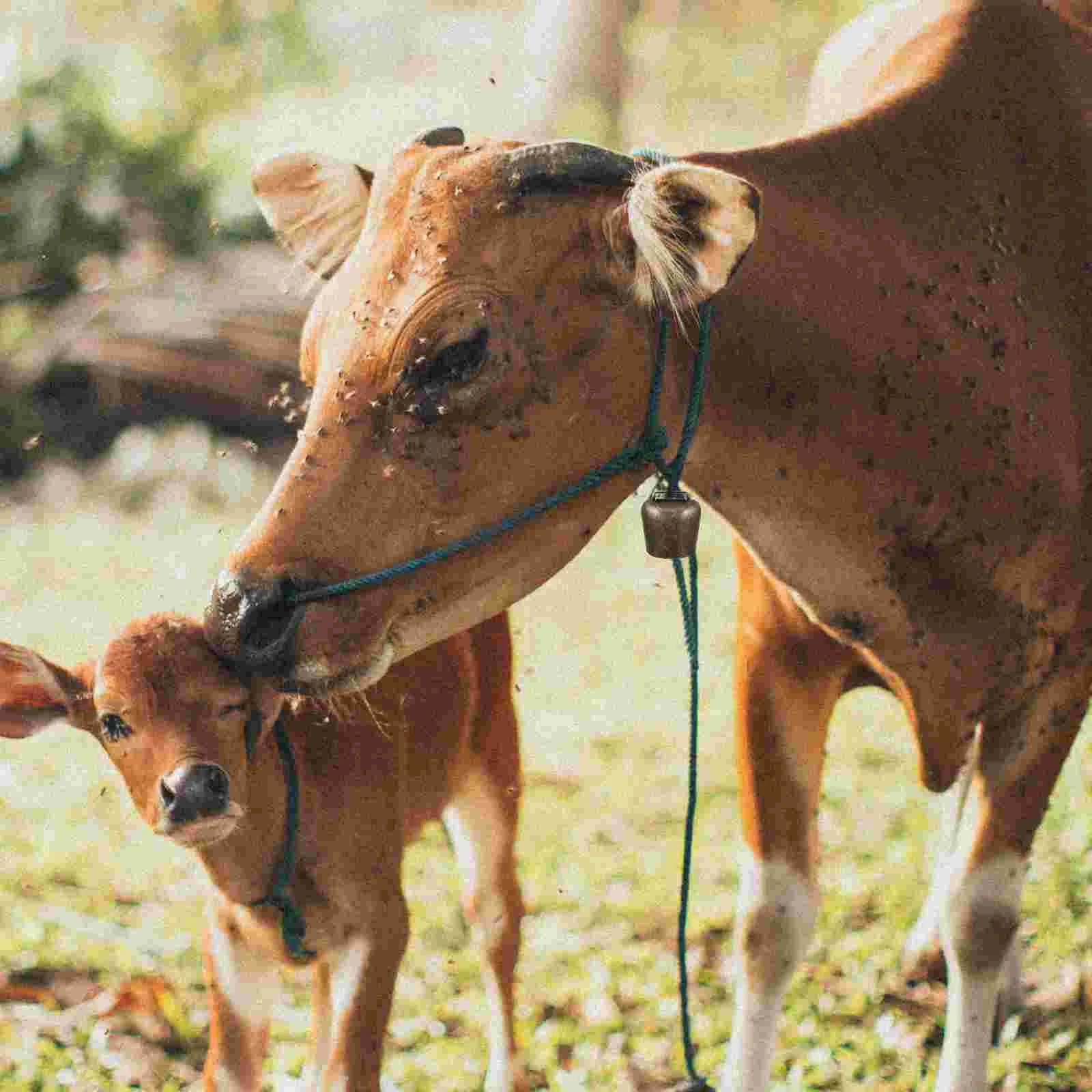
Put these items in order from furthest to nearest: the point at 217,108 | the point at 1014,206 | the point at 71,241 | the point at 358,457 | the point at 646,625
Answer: the point at 217,108 → the point at 71,241 → the point at 646,625 → the point at 1014,206 → the point at 358,457

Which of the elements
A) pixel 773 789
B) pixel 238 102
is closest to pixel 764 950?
pixel 773 789

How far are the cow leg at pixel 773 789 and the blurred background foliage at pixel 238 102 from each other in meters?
6.68

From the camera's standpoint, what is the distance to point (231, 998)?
382 cm

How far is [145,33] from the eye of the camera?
59.7 feet

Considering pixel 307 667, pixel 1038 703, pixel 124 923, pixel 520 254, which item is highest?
pixel 520 254

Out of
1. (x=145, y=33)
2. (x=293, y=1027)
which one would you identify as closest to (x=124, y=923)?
(x=293, y=1027)

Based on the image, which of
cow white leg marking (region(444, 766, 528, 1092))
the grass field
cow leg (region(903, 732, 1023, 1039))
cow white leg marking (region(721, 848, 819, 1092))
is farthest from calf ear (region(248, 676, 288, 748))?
cow leg (region(903, 732, 1023, 1039))

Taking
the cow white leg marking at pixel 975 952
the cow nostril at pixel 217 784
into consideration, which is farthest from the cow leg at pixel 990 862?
the cow nostril at pixel 217 784

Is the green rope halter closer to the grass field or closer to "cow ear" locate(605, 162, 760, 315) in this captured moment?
the grass field

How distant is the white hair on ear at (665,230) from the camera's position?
9.61ft

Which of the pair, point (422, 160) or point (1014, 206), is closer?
point (422, 160)

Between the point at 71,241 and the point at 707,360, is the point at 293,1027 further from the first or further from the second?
the point at 71,241

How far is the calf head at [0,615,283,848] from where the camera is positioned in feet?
10.8

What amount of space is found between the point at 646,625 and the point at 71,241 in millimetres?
5499
